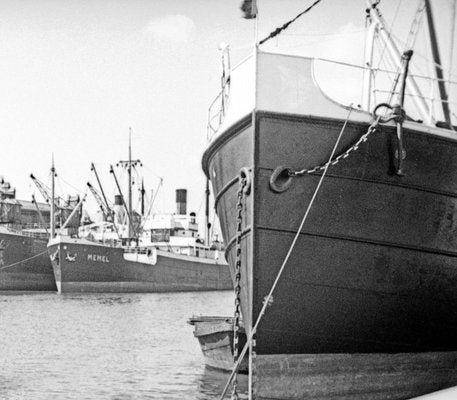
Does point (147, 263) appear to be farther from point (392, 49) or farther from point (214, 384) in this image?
point (392, 49)

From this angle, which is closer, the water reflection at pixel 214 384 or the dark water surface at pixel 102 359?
the water reflection at pixel 214 384

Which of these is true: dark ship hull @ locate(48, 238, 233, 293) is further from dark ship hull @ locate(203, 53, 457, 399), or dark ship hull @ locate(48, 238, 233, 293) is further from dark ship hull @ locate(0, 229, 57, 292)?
dark ship hull @ locate(203, 53, 457, 399)

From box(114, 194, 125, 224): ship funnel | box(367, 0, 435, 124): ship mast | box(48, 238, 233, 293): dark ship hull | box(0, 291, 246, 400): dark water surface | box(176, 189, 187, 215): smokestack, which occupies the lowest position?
box(48, 238, 233, 293): dark ship hull

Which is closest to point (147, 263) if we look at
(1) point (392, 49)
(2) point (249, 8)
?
(1) point (392, 49)

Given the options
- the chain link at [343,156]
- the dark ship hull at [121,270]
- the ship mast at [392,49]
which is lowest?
the dark ship hull at [121,270]

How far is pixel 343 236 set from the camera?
314 inches

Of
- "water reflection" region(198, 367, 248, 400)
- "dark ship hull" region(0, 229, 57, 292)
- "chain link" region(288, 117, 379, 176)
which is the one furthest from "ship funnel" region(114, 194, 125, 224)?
"chain link" region(288, 117, 379, 176)

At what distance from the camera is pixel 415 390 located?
28.7ft

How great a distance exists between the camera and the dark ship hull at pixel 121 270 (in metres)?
42.4

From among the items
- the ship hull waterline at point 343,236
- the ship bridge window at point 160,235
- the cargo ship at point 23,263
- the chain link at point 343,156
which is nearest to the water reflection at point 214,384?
the ship hull waterline at point 343,236

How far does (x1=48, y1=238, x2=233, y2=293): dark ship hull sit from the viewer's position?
139 ft

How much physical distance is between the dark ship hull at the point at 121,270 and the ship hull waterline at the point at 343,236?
1409 inches

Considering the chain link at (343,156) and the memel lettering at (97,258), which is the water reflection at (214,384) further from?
the memel lettering at (97,258)

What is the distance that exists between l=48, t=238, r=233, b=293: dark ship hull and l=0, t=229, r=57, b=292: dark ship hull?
2828mm
